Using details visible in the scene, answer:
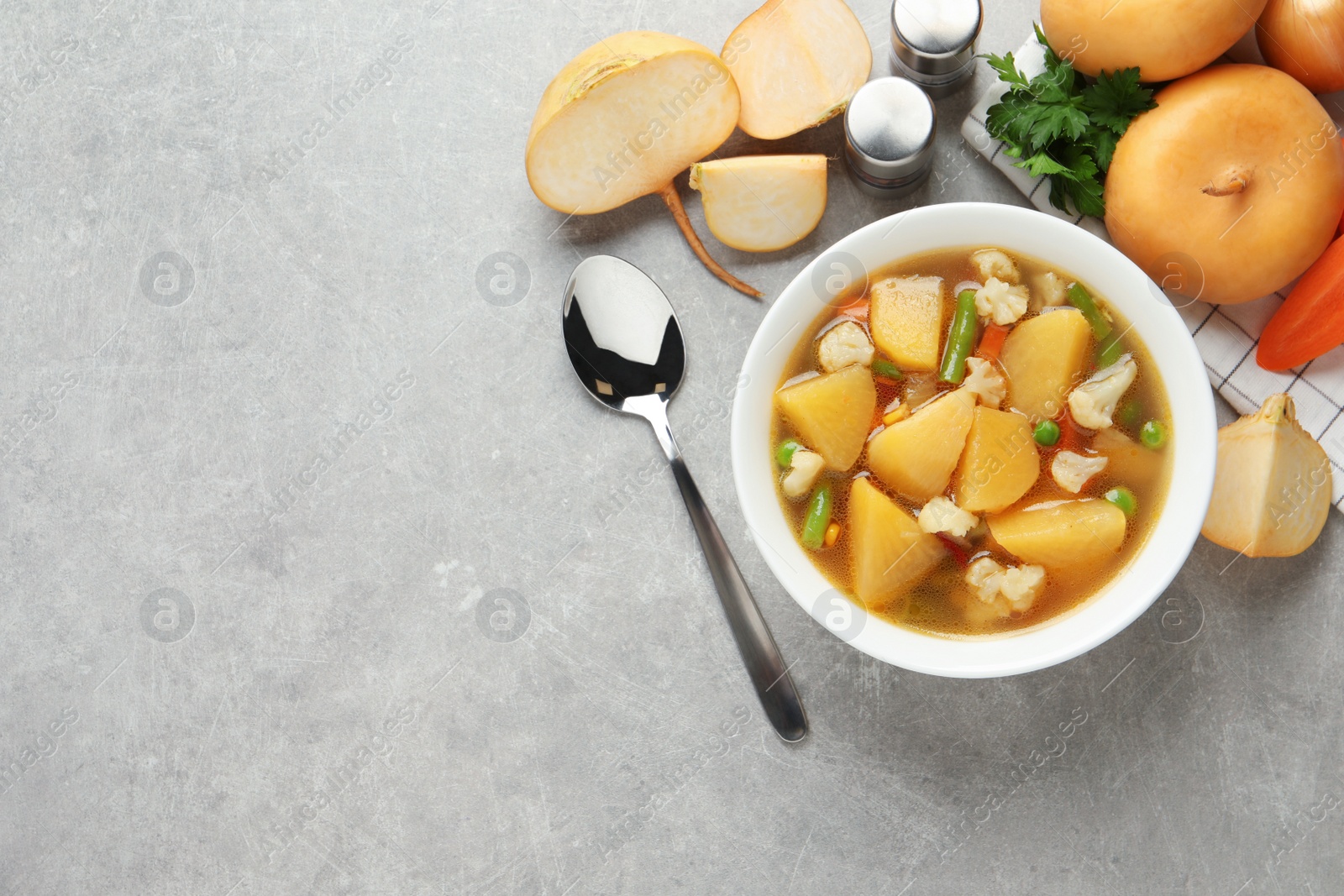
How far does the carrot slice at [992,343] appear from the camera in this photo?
73.6 inches

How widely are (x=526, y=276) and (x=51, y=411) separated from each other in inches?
55.2

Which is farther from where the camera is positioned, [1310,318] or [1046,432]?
[1310,318]

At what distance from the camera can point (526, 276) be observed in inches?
91.4

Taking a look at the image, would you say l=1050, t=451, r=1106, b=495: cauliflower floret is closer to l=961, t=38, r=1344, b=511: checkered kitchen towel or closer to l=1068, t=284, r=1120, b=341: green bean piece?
l=1068, t=284, r=1120, b=341: green bean piece

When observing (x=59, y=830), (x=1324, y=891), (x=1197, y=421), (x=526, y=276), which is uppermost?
(x=526, y=276)

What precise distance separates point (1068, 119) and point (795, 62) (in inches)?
26.2

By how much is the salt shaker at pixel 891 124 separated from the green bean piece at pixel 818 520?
31.2 inches

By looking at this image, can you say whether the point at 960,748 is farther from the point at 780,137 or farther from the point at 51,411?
the point at 51,411

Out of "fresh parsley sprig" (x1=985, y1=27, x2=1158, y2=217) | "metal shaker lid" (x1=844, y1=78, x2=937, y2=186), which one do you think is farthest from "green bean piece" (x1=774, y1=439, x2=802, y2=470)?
"fresh parsley sprig" (x1=985, y1=27, x2=1158, y2=217)

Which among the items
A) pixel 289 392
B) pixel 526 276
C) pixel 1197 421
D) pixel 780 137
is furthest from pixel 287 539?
pixel 1197 421

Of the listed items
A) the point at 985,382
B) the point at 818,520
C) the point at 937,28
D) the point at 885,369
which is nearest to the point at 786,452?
the point at 818,520

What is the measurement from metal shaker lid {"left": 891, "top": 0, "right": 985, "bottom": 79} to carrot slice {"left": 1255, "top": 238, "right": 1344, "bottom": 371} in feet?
3.05

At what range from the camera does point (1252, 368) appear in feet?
6.81

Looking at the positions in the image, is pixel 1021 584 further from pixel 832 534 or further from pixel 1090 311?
pixel 1090 311
